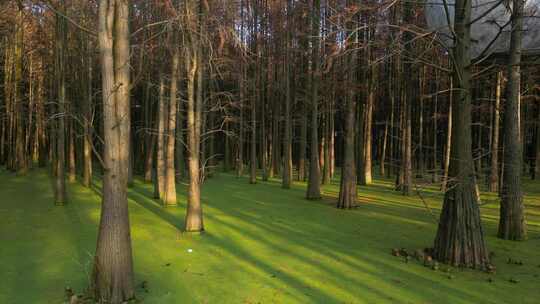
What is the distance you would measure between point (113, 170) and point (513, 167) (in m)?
9.48

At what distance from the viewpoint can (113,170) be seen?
584cm

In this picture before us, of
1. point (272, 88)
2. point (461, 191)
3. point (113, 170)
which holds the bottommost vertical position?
point (461, 191)

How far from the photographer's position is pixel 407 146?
18.5 m

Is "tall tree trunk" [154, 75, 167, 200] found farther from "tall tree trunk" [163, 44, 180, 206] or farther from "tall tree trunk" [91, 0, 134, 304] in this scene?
"tall tree trunk" [91, 0, 134, 304]

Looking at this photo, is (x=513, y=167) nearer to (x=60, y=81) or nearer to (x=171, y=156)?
(x=171, y=156)

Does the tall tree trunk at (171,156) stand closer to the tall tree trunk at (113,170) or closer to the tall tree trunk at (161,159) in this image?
the tall tree trunk at (161,159)

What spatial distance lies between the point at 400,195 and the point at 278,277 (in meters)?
13.5

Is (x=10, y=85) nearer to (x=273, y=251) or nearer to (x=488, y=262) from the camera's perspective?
(x=273, y=251)

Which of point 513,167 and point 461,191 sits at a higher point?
point 513,167

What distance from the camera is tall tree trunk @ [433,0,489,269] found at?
25.7 ft

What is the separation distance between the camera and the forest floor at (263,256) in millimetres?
6328

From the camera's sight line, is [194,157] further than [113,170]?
Yes

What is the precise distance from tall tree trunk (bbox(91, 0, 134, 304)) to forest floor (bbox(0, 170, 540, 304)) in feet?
2.06

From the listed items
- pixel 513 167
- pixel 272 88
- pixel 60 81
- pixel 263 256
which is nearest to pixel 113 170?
pixel 263 256
